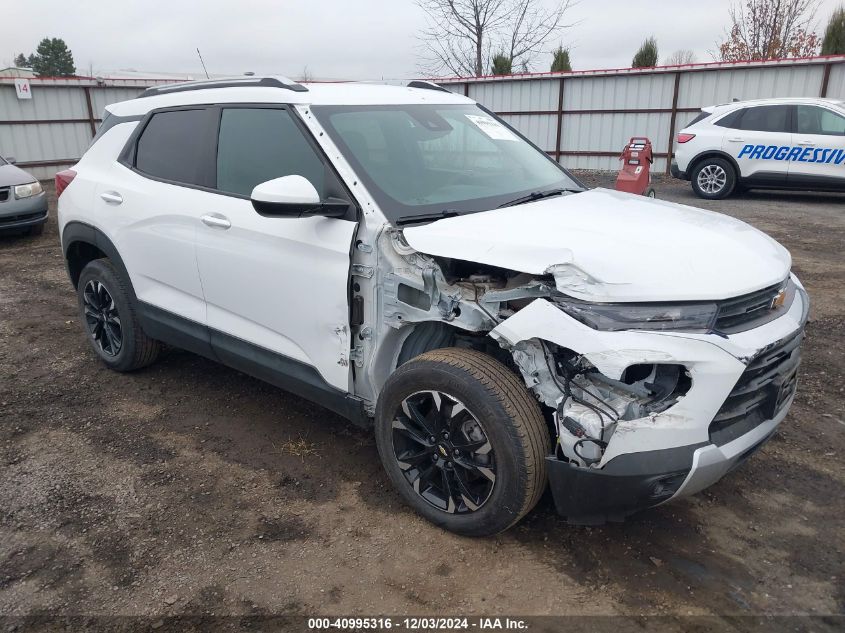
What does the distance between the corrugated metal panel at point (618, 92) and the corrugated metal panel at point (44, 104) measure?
12482 millimetres

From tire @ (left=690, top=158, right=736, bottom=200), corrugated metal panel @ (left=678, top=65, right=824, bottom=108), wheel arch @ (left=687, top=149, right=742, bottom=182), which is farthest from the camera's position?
corrugated metal panel @ (left=678, top=65, right=824, bottom=108)

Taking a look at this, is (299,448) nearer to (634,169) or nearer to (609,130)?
(634,169)

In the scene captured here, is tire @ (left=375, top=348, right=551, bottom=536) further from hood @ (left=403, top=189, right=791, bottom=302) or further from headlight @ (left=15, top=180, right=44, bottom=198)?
headlight @ (left=15, top=180, right=44, bottom=198)

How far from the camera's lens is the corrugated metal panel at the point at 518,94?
17.4 meters

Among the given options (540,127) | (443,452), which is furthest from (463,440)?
(540,127)

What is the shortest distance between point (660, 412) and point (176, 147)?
308cm

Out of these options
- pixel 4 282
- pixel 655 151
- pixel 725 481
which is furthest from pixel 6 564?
pixel 655 151

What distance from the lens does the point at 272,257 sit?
3.24 metres

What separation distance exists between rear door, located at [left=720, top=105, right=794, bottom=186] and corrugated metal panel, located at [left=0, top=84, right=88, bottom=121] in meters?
15.3

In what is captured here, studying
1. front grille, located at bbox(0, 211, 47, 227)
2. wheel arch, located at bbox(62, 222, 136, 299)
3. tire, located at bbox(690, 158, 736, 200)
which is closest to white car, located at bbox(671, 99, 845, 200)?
tire, located at bbox(690, 158, 736, 200)

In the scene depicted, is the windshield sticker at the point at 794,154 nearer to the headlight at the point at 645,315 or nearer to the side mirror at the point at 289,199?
the headlight at the point at 645,315

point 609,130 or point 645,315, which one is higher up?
point 645,315

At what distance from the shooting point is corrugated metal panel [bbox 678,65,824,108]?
14.1 metres

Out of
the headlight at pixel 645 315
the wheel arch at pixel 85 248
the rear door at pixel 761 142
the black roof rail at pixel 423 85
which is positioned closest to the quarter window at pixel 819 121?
the rear door at pixel 761 142
